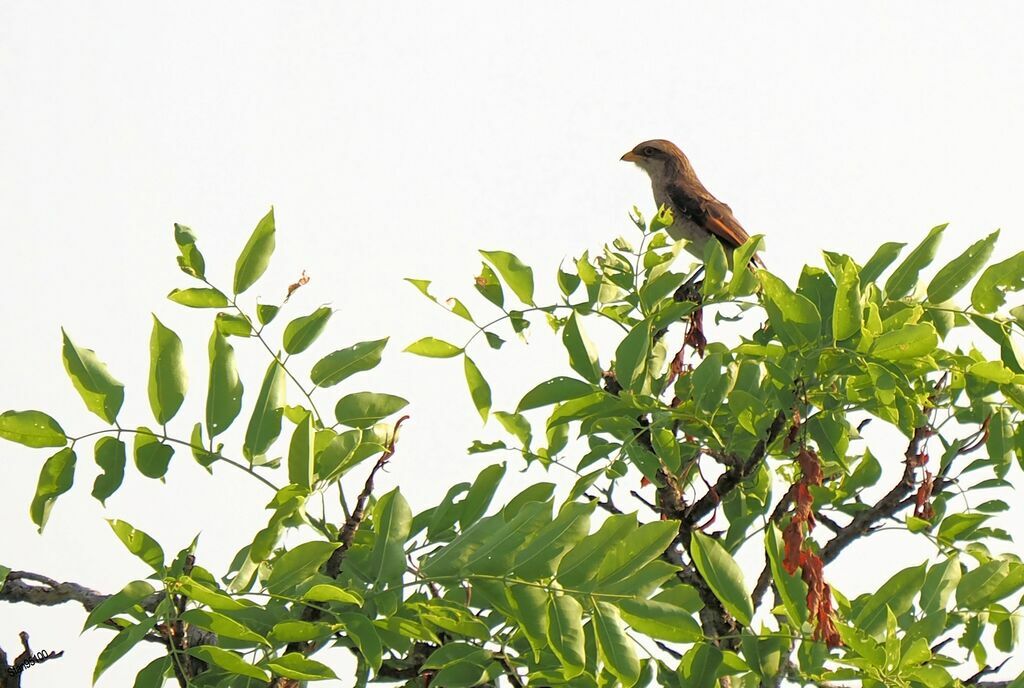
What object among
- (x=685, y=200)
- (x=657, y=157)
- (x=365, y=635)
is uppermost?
(x=657, y=157)

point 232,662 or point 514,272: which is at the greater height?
point 514,272

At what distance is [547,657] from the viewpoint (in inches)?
109

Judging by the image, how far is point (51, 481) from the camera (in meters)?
2.82

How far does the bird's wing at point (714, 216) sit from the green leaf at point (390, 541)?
176 inches

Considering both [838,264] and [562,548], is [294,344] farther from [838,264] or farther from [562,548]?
[838,264]

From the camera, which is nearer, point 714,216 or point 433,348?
point 433,348

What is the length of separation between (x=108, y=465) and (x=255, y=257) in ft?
1.99

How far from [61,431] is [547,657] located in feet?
3.92

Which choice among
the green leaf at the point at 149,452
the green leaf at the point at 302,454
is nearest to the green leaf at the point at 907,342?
the green leaf at the point at 302,454

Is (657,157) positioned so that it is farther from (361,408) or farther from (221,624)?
(221,624)

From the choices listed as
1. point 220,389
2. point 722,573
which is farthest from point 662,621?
point 220,389

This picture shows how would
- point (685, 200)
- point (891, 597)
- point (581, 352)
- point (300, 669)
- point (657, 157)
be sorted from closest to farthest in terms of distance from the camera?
1. point (300, 669)
2. point (891, 597)
3. point (581, 352)
4. point (685, 200)
5. point (657, 157)

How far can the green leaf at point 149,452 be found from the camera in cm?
278

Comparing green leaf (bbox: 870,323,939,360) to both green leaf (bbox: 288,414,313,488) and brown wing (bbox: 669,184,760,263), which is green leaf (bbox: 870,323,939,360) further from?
brown wing (bbox: 669,184,760,263)
